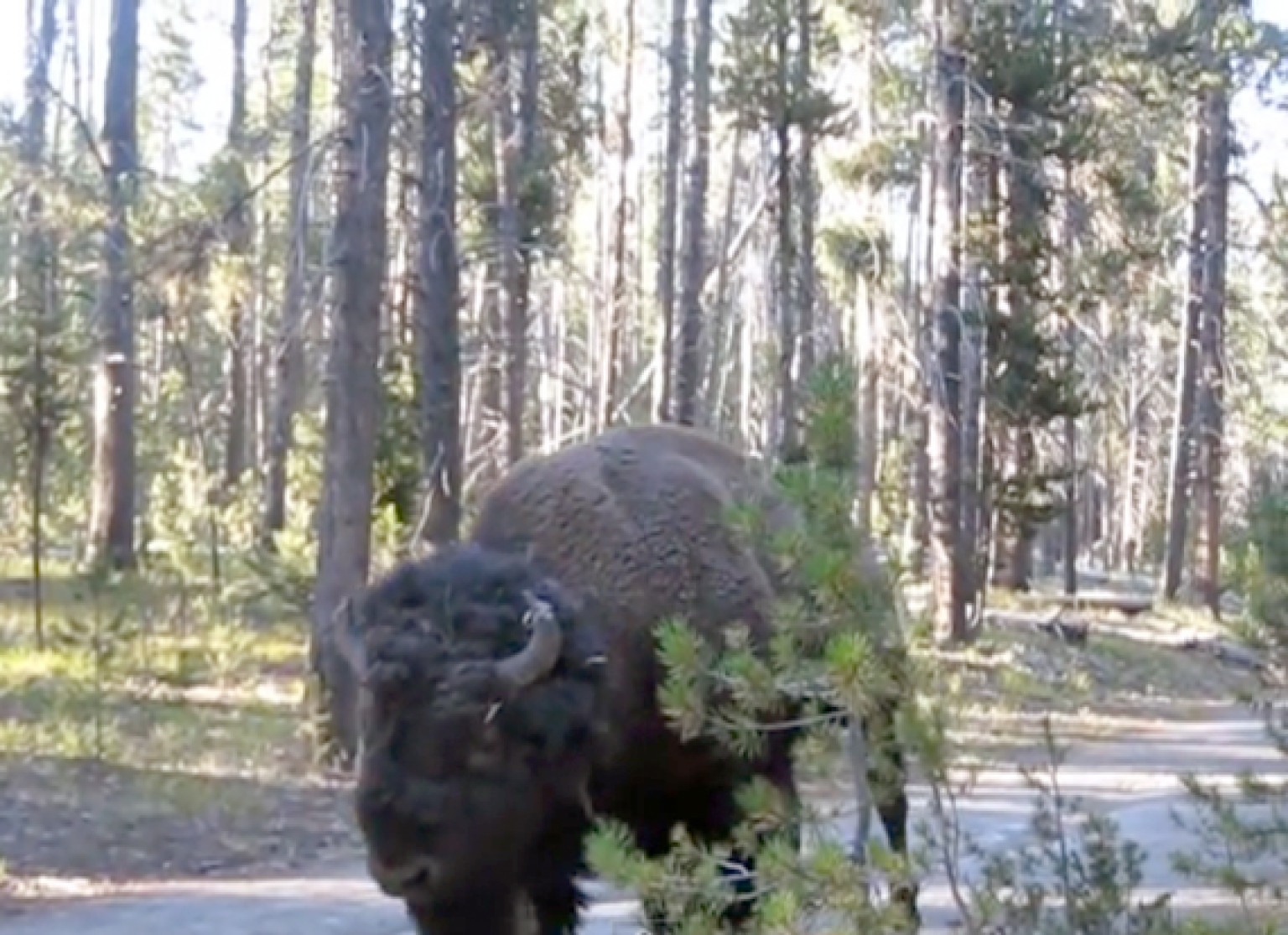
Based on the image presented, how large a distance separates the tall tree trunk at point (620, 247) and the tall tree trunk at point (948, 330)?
18.4 feet

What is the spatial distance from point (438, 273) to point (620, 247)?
14938 mm

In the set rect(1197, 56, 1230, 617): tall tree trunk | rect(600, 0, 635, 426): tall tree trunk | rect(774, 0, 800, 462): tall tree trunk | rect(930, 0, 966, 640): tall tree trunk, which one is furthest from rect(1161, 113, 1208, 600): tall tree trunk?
rect(930, 0, 966, 640): tall tree trunk

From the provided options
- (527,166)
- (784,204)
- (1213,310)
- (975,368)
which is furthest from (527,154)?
(1213,310)

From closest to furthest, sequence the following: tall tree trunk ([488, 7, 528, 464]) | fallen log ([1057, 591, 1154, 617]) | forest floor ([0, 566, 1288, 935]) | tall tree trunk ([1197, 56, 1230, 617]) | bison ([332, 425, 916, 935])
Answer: bison ([332, 425, 916, 935])
forest floor ([0, 566, 1288, 935])
tall tree trunk ([488, 7, 528, 464])
fallen log ([1057, 591, 1154, 617])
tall tree trunk ([1197, 56, 1230, 617])

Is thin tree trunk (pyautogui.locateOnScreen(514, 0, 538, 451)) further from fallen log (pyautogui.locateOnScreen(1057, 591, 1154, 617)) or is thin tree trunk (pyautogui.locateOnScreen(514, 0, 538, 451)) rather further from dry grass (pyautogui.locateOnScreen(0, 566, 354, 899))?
fallen log (pyautogui.locateOnScreen(1057, 591, 1154, 617))

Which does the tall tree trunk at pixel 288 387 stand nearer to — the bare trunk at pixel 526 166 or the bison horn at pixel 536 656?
the bare trunk at pixel 526 166

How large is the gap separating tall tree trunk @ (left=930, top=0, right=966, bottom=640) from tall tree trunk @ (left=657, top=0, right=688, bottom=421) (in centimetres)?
507

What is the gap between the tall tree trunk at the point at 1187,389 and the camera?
35.1 metres

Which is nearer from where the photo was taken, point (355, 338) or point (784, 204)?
point (355, 338)

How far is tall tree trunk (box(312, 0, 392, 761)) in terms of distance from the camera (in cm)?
1463

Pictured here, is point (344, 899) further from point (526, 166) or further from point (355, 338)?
point (526, 166)

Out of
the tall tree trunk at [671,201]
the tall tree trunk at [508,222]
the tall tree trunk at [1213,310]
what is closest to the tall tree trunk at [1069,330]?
the tall tree trunk at [1213,310]

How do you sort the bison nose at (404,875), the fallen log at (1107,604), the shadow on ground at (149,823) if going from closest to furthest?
the bison nose at (404,875) → the shadow on ground at (149,823) → the fallen log at (1107,604)

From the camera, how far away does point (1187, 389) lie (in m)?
35.0
